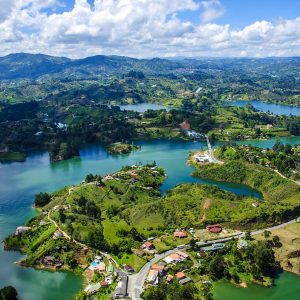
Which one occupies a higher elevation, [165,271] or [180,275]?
[180,275]

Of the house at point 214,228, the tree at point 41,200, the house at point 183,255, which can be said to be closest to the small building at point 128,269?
the house at point 183,255

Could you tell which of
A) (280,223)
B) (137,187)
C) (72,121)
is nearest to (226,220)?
(280,223)

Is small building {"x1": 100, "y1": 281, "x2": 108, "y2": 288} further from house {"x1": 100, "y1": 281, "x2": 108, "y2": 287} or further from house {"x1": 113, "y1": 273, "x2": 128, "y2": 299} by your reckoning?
house {"x1": 113, "y1": 273, "x2": 128, "y2": 299}

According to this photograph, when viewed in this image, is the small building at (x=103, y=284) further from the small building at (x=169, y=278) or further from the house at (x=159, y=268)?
the small building at (x=169, y=278)

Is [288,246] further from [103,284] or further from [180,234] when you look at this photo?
[103,284]

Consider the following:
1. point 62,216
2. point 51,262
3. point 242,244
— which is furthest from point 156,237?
point 62,216

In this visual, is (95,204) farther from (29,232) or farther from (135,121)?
(135,121)

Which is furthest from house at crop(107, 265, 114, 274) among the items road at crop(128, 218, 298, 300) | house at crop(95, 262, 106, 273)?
road at crop(128, 218, 298, 300)
